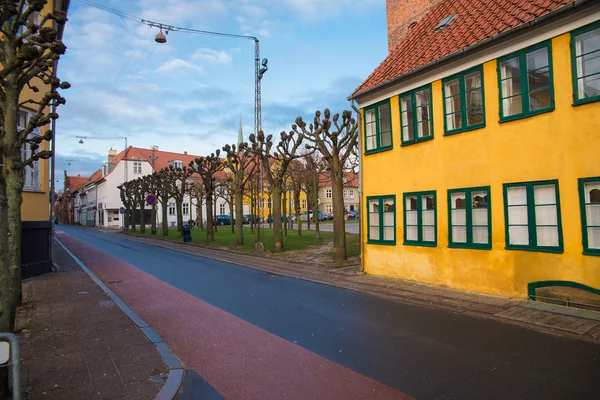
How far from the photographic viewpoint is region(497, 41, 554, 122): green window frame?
856cm

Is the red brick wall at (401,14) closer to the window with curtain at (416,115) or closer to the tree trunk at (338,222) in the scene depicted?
the tree trunk at (338,222)

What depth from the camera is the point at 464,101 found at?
10.2 meters

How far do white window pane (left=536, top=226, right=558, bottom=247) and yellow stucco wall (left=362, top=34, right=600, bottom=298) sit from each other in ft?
0.72

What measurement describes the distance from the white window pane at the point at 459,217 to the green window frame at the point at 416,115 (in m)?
2.16

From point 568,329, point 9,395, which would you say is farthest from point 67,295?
point 568,329

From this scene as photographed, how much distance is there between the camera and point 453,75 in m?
10.5

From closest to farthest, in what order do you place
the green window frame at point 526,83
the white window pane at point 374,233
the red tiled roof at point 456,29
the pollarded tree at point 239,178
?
the green window frame at point 526,83
the red tiled roof at point 456,29
the white window pane at point 374,233
the pollarded tree at point 239,178

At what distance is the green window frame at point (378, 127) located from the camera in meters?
12.5

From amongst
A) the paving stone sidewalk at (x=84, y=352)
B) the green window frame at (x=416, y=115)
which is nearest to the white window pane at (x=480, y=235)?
the green window frame at (x=416, y=115)

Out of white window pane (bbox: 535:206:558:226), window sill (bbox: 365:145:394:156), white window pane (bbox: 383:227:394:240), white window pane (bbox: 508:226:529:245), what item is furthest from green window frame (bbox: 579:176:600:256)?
window sill (bbox: 365:145:394:156)

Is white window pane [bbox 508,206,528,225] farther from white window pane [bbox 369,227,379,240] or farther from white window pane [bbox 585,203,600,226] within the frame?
white window pane [bbox 369,227,379,240]

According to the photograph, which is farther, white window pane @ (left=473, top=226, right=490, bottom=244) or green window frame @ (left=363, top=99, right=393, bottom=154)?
green window frame @ (left=363, top=99, right=393, bottom=154)

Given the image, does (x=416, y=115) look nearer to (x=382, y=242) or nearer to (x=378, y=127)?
(x=378, y=127)

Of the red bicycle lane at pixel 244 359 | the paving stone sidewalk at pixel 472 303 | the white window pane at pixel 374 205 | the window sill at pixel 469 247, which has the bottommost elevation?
the paving stone sidewalk at pixel 472 303
